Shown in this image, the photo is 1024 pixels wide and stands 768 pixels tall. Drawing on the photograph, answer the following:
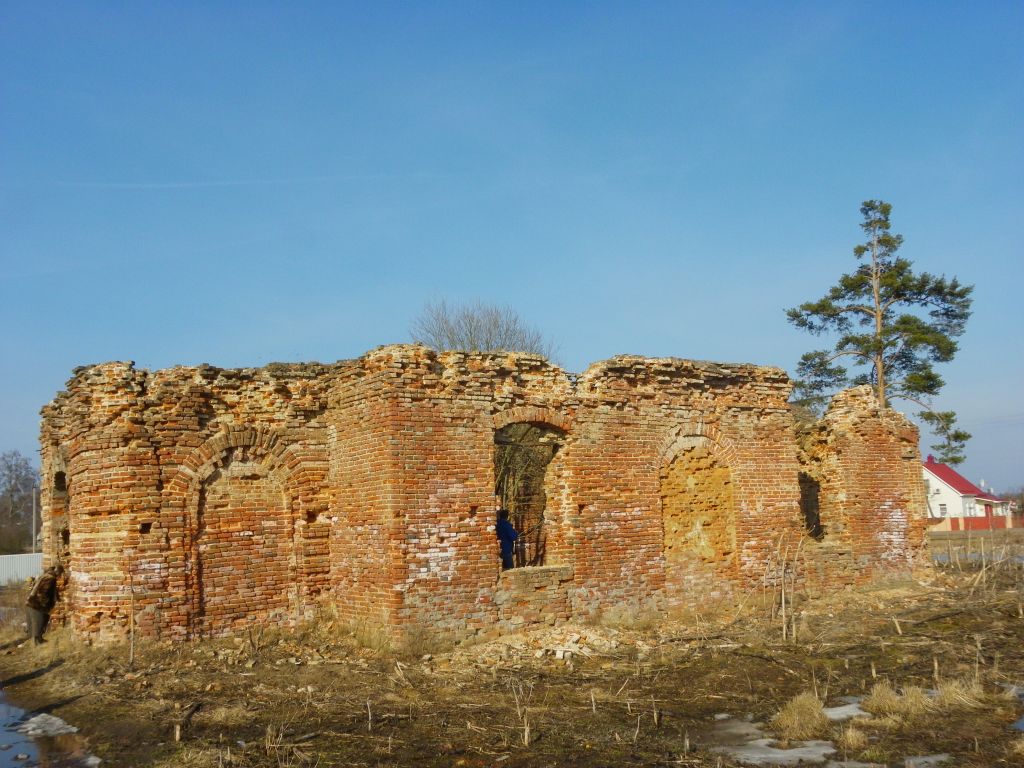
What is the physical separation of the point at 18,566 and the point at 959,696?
2760cm

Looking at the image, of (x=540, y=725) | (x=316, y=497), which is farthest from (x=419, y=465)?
(x=540, y=725)

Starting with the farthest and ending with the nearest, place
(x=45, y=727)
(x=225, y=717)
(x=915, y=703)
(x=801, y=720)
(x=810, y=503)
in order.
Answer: (x=810, y=503) → (x=45, y=727) → (x=225, y=717) → (x=915, y=703) → (x=801, y=720)

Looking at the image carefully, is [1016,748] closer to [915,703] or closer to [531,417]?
[915,703]

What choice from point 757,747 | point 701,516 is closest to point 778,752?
point 757,747

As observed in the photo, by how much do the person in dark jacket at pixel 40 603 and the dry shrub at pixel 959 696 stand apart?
11108 millimetres

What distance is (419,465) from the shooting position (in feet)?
33.8

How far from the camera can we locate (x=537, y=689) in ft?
28.1

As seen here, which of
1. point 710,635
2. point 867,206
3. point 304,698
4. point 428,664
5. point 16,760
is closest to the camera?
point 16,760

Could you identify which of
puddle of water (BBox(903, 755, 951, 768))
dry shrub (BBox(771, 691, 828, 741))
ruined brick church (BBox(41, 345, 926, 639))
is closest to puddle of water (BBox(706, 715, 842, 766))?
dry shrub (BBox(771, 691, 828, 741))

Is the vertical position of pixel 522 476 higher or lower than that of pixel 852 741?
higher

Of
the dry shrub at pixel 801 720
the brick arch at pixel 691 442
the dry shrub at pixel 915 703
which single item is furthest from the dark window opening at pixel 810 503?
the dry shrub at pixel 801 720

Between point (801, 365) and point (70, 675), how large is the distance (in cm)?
2097

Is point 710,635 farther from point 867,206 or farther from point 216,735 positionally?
point 867,206

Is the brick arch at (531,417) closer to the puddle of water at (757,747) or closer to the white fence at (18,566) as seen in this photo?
the puddle of water at (757,747)
